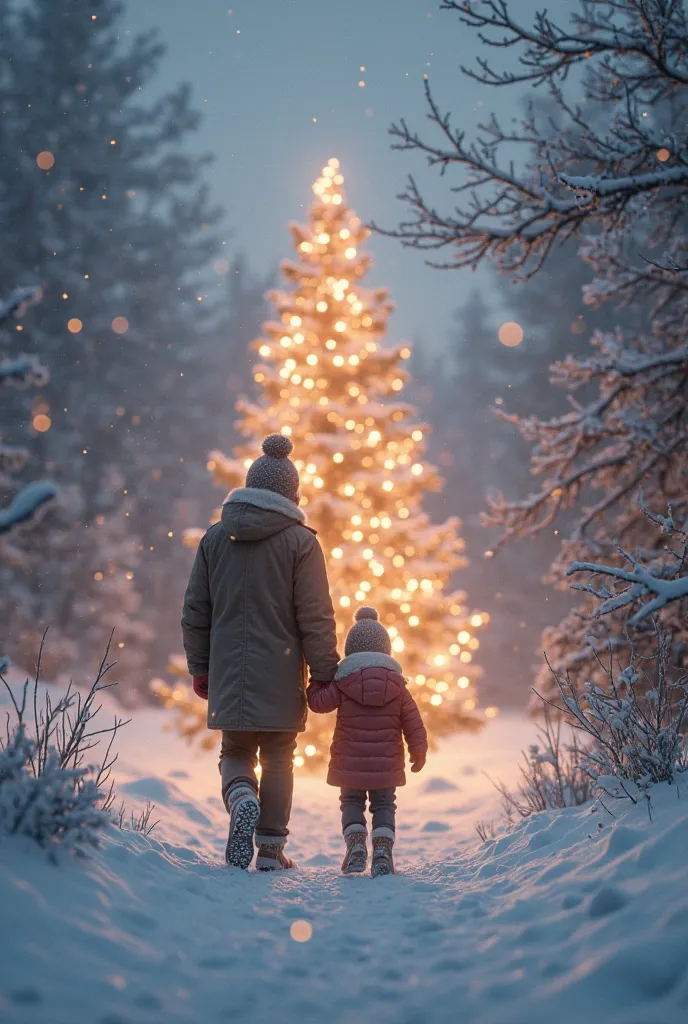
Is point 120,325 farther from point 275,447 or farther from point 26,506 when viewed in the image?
point 26,506

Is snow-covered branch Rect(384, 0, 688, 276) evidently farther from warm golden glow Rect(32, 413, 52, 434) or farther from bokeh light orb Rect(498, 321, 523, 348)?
bokeh light orb Rect(498, 321, 523, 348)

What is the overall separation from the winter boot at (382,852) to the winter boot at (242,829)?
0.69 m

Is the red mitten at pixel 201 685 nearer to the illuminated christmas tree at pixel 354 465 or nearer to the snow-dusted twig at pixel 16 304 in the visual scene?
the snow-dusted twig at pixel 16 304

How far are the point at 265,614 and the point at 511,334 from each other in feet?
74.7

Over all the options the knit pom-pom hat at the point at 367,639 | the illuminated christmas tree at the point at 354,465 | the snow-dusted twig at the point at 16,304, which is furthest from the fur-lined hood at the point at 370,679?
the illuminated christmas tree at the point at 354,465

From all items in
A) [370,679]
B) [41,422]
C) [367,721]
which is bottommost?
[367,721]

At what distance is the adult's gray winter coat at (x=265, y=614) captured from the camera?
164 inches

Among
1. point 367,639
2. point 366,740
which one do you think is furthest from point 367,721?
point 367,639

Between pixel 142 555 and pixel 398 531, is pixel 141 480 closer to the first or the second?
pixel 142 555

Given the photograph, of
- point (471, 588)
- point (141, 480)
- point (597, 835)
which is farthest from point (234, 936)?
point (471, 588)

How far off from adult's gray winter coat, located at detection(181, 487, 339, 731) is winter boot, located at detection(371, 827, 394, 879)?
0.77 meters

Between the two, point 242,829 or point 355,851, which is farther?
point 355,851

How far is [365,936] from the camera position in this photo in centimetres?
284

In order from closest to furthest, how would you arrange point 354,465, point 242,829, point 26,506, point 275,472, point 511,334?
point 26,506 < point 242,829 < point 275,472 < point 354,465 < point 511,334
